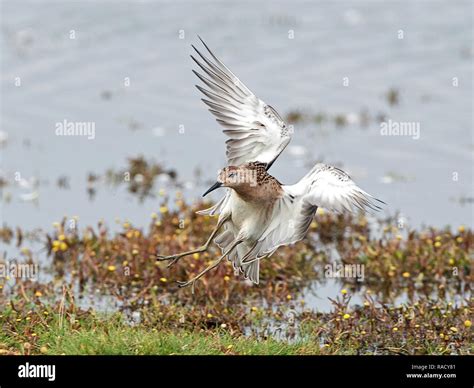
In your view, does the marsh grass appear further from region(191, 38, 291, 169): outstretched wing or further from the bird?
region(191, 38, 291, 169): outstretched wing

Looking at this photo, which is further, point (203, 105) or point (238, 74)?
point (238, 74)

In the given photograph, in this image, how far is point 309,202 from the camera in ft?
26.0

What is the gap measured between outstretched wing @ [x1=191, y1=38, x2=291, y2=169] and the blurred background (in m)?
3.69

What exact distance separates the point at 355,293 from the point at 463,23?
42.7 feet

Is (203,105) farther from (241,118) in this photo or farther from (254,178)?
(254,178)

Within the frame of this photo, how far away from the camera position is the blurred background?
529 inches

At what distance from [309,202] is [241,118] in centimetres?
87

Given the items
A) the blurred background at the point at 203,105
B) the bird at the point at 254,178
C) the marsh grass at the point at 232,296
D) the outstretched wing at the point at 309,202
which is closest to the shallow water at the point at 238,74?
Result: the blurred background at the point at 203,105

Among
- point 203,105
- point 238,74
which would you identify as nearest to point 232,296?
point 203,105

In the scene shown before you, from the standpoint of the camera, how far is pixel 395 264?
1047 cm

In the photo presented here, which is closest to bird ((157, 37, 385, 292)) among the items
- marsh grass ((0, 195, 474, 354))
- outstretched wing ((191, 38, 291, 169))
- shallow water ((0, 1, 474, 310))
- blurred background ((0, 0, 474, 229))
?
outstretched wing ((191, 38, 291, 169))

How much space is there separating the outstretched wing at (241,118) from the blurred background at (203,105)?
145 inches

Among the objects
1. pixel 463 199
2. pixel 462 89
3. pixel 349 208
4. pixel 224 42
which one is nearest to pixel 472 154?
pixel 463 199
